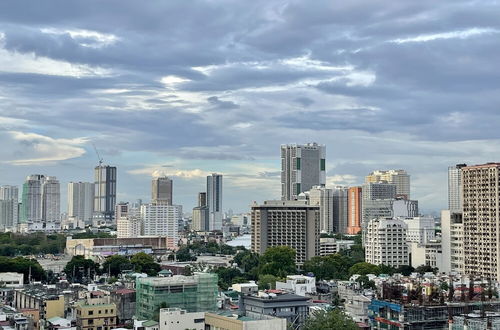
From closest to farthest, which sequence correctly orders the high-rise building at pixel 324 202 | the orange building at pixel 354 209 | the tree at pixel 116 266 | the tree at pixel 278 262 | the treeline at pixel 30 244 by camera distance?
the tree at pixel 278 262 → the tree at pixel 116 266 → the treeline at pixel 30 244 → the orange building at pixel 354 209 → the high-rise building at pixel 324 202

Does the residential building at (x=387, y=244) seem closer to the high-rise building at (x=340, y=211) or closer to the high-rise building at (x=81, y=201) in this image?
the high-rise building at (x=340, y=211)

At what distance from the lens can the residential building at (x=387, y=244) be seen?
56.2 metres

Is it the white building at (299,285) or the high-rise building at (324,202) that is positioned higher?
the high-rise building at (324,202)

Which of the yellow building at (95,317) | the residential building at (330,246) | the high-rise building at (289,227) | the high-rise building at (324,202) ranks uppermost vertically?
the high-rise building at (324,202)

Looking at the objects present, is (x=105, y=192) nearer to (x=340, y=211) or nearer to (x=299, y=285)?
(x=340, y=211)

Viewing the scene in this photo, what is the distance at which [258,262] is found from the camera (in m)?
54.6

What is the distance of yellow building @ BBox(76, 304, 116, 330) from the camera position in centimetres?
2594

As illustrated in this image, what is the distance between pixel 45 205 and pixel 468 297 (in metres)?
131

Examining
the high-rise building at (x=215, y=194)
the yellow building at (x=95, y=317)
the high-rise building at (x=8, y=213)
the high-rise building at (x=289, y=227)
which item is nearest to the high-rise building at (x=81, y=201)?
the high-rise building at (x=8, y=213)

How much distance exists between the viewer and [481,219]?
1837 inches

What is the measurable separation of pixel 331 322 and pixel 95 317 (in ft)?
28.1

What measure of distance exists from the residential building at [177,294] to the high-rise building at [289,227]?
33.1 meters

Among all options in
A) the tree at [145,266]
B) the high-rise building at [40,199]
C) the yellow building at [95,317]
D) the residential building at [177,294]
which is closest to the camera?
the yellow building at [95,317]

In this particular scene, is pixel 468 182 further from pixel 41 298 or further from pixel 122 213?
pixel 122 213
